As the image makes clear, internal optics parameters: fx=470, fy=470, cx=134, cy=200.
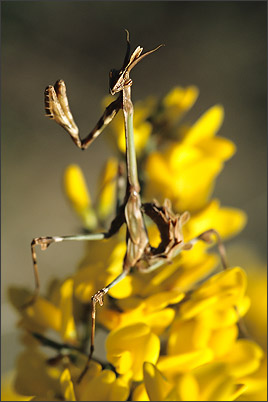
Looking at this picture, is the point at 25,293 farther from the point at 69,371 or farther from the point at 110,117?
the point at 110,117

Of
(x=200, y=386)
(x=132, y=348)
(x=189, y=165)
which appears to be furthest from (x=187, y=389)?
(x=189, y=165)

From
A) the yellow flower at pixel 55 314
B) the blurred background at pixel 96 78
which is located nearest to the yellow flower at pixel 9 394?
the yellow flower at pixel 55 314

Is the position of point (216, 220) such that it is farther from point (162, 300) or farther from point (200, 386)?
point (200, 386)

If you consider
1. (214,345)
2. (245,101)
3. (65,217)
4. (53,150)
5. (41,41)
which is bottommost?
(65,217)

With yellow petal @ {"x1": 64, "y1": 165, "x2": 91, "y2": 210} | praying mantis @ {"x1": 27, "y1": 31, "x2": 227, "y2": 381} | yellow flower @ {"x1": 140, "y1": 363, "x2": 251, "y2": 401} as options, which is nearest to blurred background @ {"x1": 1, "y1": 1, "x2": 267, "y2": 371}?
yellow petal @ {"x1": 64, "y1": 165, "x2": 91, "y2": 210}

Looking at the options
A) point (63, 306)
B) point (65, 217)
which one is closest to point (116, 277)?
point (63, 306)

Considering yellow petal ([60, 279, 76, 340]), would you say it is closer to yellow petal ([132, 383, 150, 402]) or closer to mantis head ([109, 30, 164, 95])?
yellow petal ([132, 383, 150, 402])
